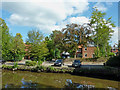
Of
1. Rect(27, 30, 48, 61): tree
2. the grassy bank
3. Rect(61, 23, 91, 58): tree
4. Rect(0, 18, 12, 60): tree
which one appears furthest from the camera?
Rect(61, 23, 91, 58): tree

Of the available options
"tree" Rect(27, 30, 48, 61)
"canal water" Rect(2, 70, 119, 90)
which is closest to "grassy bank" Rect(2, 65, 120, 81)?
"canal water" Rect(2, 70, 119, 90)

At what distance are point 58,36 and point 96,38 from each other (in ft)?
37.1

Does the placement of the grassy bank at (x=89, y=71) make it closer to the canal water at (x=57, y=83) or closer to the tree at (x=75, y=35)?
the canal water at (x=57, y=83)

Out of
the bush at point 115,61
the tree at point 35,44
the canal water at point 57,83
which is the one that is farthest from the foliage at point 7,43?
the bush at point 115,61

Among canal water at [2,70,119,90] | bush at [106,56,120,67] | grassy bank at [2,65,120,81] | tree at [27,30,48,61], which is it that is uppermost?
tree at [27,30,48,61]

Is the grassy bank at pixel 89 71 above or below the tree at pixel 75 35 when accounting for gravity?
below

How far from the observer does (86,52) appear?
42.8 meters

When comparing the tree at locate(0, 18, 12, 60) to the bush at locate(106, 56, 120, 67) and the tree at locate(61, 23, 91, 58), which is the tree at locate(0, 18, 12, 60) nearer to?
the tree at locate(61, 23, 91, 58)

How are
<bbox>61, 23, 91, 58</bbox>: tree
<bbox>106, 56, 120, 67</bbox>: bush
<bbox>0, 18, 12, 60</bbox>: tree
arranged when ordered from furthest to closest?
1. <bbox>61, 23, 91, 58</bbox>: tree
2. <bbox>0, 18, 12, 60</bbox>: tree
3. <bbox>106, 56, 120, 67</bbox>: bush

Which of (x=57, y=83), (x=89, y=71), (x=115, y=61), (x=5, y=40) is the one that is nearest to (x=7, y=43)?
(x=5, y=40)

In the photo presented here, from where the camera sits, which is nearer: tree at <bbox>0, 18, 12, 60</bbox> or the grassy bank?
the grassy bank

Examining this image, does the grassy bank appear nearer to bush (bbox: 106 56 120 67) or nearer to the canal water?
bush (bbox: 106 56 120 67)

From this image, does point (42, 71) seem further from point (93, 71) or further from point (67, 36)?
point (67, 36)

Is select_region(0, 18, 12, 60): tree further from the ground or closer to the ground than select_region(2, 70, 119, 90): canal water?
further from the ground
